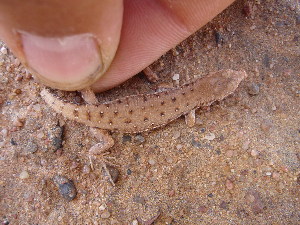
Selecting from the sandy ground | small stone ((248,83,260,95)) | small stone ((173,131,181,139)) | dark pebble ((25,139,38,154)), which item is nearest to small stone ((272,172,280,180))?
the sandy ground

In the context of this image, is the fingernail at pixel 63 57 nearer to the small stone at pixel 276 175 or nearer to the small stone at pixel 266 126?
the small stone at pixel 266 126

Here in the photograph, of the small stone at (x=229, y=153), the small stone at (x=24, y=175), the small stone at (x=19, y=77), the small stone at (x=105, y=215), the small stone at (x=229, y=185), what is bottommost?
the small stone at (x=229, y=185)

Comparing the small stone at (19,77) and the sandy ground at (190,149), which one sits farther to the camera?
the small stone at (19,77)

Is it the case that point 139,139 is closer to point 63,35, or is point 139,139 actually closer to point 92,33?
point 92,33

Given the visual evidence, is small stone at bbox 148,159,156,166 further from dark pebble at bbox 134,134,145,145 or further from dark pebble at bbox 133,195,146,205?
dark pebble at bbox 133,195,146,205

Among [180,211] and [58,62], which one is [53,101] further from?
[180,211]

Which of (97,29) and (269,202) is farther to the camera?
(269,202)

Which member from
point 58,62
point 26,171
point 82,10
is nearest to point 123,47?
point 58,62

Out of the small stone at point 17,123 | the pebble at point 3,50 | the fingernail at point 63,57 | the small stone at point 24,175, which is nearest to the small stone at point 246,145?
the fingernail at point 63,57
